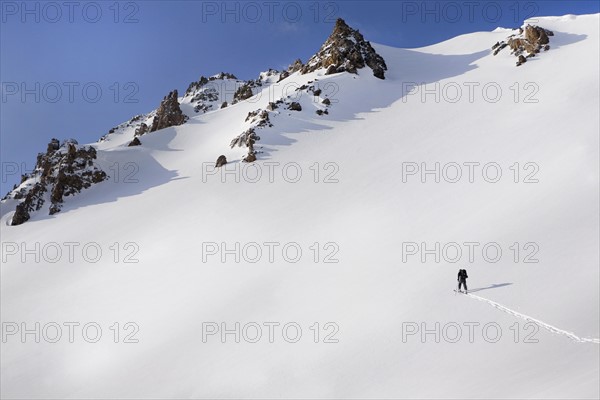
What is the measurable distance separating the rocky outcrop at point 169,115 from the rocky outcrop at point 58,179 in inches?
859

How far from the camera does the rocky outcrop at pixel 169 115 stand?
69.9 metres

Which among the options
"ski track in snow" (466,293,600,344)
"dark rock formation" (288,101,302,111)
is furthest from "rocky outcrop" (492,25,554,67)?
"ski track in snow" (466,293,600,344)

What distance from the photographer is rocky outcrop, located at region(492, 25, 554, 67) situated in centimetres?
4791

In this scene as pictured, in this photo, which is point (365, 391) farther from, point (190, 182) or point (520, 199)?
point (190, 182)

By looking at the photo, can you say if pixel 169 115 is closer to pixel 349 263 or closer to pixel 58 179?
pixel 58 179

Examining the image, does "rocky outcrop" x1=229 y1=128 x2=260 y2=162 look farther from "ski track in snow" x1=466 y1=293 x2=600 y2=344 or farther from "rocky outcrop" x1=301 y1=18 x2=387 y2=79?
"ski track in snow" x1=466 y1=293 x2=600 y2=344

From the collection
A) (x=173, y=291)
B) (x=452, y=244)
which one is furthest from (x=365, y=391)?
(x=173, y=291)

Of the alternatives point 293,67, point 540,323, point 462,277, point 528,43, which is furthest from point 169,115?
point 540,323

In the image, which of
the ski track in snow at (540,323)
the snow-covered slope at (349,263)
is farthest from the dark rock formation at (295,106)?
the ski track in snow at (540,323)

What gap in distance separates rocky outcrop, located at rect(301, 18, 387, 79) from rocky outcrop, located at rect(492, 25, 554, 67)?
1706 cm

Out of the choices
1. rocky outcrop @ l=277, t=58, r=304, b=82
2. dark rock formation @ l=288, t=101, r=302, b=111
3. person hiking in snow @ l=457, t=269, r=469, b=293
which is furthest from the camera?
rocky outcrop @ l=277, t=58, r=304, b=82

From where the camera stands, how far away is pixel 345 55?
56.8 metres

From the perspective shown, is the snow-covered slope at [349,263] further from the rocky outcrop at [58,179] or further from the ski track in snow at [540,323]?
the rocky outcrop at [58,179]

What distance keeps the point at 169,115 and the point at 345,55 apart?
35.3 m
